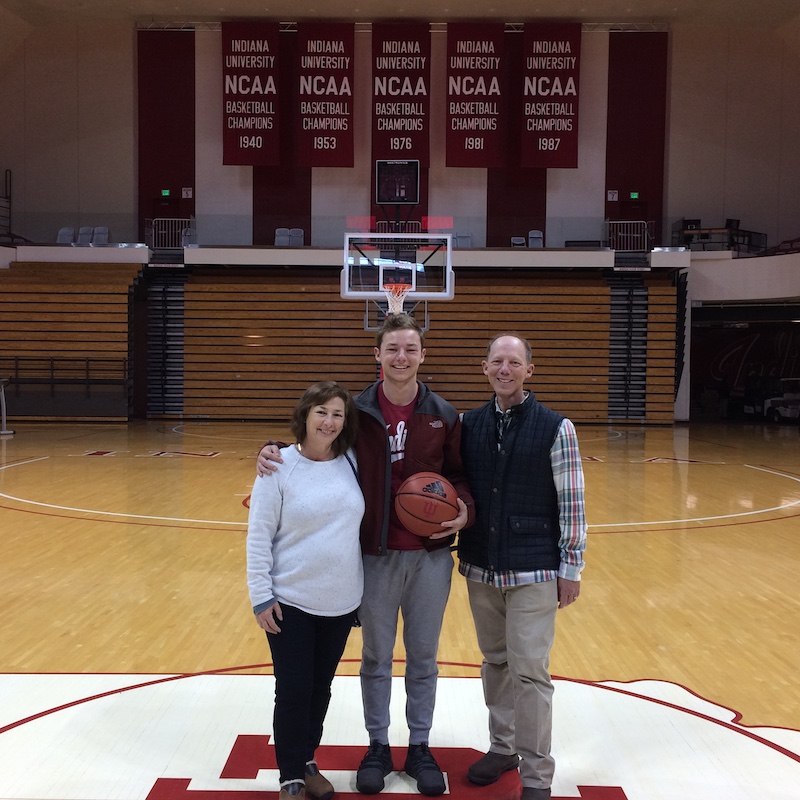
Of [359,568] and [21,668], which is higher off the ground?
[359,568]

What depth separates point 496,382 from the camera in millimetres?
2773

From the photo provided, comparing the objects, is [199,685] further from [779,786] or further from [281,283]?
[281,283]

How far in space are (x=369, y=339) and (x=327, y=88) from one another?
6.05 meters

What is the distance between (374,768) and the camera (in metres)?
2.77

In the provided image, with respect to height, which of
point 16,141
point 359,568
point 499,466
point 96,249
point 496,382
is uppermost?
point 16,141

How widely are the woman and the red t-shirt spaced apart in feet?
0.52

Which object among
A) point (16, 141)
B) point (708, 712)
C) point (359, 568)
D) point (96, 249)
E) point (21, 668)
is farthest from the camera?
point (16, 141)

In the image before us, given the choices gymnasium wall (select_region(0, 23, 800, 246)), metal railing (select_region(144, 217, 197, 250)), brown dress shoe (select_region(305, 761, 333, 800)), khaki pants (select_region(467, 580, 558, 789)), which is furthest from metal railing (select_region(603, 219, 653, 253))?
brown dress shoe (select_region(305, 761, 333, 800))

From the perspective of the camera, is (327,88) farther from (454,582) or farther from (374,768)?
(374,768)

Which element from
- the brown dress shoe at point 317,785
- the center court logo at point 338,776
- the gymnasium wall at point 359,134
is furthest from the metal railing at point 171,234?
the brown dress shoe at point 317,785

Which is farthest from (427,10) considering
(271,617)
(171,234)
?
(271,617)

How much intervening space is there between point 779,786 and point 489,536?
1321 millimetres

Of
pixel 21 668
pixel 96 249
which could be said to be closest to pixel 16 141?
pixel 96 249

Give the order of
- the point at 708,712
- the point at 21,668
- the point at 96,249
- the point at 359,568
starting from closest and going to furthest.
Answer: the point at 359,568, the point at 708,712, the point at 21,668, the point at 96,249
